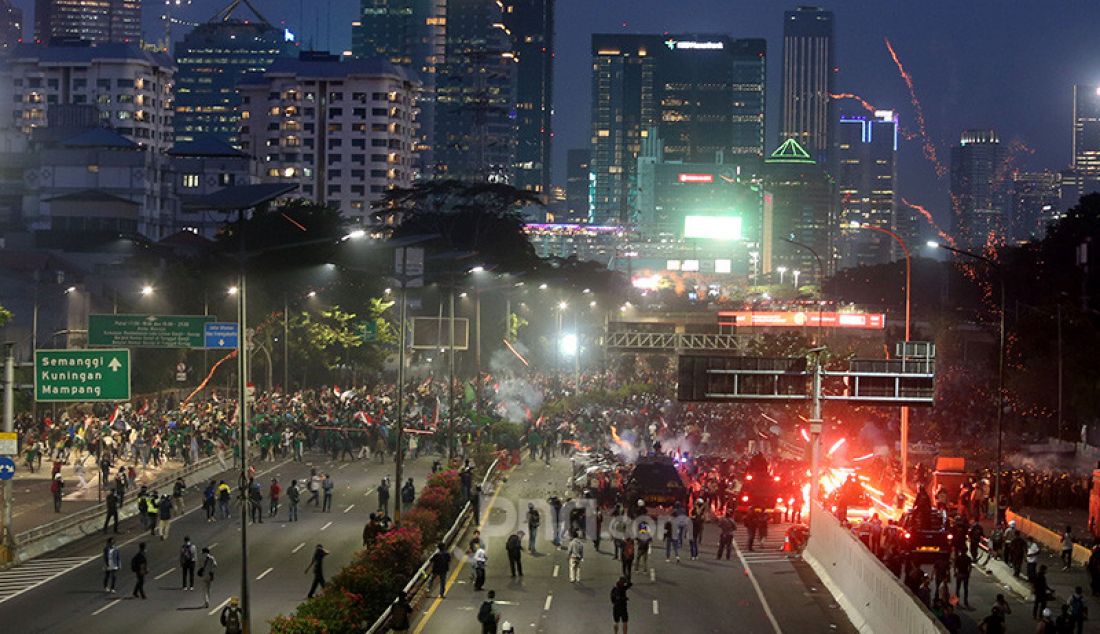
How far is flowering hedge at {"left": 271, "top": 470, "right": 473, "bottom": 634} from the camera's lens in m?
28.4

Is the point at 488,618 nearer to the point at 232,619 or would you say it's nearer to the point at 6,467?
the point at 232,619

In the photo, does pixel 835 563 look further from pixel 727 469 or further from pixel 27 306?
pixel 27 306

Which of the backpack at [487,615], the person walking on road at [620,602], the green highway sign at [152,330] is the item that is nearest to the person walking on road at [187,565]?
the backpack at [487,615]

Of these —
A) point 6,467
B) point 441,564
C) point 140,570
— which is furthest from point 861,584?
point 6,467

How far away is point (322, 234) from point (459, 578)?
77660mm

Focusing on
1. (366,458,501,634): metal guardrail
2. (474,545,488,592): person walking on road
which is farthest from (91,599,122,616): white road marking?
(474,545,488,592): person walking on road

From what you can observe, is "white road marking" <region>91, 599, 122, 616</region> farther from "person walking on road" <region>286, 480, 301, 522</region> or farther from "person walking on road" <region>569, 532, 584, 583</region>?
"person walking on road" <region>286, 480, 301, 522</region>

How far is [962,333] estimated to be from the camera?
125875 mm

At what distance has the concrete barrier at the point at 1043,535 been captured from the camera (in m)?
42.7

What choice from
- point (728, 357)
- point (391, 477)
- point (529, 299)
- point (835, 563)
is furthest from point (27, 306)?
point (529, 299)

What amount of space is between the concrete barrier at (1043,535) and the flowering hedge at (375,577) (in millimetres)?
17027

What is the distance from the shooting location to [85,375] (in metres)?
44.2

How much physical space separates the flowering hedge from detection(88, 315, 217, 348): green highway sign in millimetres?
14208

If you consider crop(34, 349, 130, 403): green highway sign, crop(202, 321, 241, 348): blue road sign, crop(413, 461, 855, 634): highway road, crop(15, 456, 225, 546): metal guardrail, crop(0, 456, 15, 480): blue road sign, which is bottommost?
crop(413, 461, 855, 634): highway road
